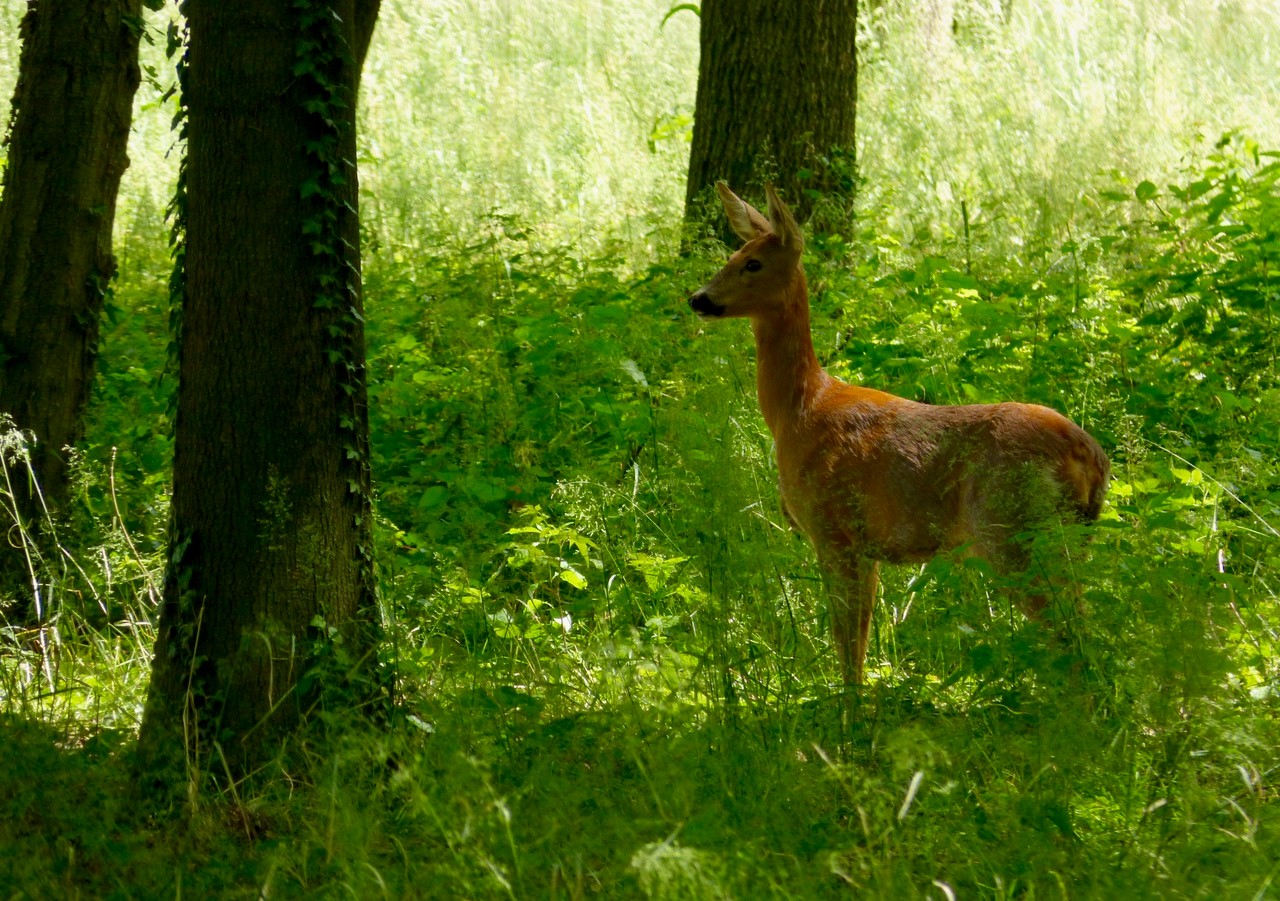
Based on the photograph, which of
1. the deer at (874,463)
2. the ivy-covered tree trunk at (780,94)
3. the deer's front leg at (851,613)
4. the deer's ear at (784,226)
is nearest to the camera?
the deer's front leg at (851,613)

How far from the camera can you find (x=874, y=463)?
4.80 m

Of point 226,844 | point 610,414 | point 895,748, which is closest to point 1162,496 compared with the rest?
point 895,748

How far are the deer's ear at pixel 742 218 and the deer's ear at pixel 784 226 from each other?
32 centimetres

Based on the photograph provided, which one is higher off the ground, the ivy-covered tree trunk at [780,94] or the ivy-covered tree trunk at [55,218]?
the ivy-covered tree trunk at [780,94]

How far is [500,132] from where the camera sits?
11.7 m

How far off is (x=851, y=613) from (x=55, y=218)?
348cm

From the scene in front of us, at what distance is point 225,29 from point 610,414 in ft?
8.35

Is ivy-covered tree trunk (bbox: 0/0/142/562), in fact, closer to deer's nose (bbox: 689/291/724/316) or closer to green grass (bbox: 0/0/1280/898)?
green grass (bbox: 0/0/1280/898)

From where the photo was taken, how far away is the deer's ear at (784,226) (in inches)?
198

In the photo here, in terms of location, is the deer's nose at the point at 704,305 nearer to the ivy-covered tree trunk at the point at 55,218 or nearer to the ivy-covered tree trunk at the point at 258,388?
the ivy-covered tree trunk at the point at 258,388

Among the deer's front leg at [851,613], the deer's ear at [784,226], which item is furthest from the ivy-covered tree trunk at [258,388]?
the deer's ear at [784,226]

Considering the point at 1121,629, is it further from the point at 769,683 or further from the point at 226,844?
the point at 226,844

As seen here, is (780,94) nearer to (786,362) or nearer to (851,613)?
(786,362)

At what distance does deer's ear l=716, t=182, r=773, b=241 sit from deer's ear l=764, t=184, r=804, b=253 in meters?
0.32
